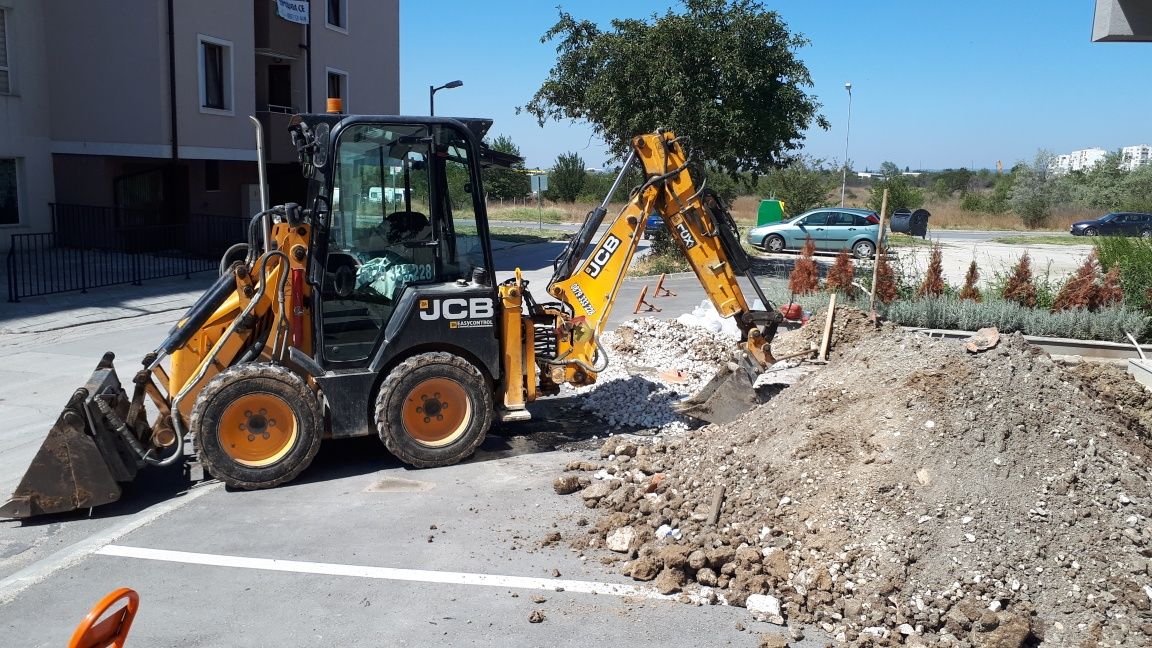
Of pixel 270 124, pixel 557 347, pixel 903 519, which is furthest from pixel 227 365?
pixel 270 124

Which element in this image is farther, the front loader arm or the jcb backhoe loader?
the front loader arm

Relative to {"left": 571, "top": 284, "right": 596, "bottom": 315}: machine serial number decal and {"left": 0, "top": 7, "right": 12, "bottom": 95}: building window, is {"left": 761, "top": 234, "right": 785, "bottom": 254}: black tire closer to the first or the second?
{"left": 0, "top": 7, "right": 12, "bottom": 95}: building window

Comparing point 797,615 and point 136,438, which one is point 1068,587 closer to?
point 797,615

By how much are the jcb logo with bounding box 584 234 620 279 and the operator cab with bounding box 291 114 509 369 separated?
1.19 meters

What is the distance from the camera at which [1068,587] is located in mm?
5137

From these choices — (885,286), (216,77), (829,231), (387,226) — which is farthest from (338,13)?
(387,226)

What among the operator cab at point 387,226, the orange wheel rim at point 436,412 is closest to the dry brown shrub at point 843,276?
the operator cab at point 387,226

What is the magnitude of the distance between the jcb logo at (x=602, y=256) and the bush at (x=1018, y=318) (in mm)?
6019

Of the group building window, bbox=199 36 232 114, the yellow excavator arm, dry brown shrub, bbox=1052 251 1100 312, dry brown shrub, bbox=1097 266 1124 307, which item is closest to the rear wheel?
building window, bbox=199 36 232 114

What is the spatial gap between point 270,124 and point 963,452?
21.5 m

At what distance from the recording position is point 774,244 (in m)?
31.6

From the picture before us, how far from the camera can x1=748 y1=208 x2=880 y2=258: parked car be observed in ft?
96.9

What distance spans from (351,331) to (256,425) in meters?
1.01

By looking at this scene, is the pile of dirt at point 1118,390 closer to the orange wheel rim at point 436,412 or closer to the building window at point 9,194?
the orange wheel rim at point 436,412
